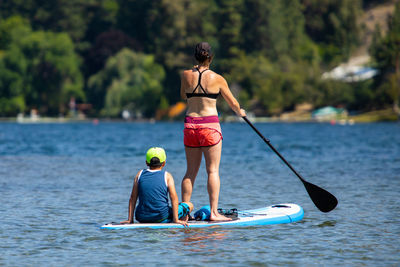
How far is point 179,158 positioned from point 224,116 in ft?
219

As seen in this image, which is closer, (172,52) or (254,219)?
(254,219)

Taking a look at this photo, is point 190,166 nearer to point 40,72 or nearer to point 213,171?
point 213,171

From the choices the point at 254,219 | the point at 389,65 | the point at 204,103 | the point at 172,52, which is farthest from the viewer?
the point at 172,52

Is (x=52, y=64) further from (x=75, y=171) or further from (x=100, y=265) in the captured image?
(x=100, y=265)

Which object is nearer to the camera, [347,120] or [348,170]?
[348,170]

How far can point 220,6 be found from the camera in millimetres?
109188

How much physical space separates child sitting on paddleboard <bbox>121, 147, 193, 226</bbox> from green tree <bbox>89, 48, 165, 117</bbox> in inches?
3241

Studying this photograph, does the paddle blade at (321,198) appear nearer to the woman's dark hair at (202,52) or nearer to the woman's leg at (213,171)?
the woman's leg at (213,171)

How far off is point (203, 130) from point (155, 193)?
1.11 metres

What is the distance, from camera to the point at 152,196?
423 inches

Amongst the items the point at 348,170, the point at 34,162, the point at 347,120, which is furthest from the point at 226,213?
the point at 347,120

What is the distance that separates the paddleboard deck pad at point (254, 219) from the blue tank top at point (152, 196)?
0.52 feet

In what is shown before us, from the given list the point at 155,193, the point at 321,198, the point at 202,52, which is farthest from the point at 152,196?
the point at 321,198

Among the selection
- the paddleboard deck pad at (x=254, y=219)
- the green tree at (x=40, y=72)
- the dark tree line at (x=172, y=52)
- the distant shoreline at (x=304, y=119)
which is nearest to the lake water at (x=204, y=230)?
the paddleboard deck pad at (x=254, y=219)
